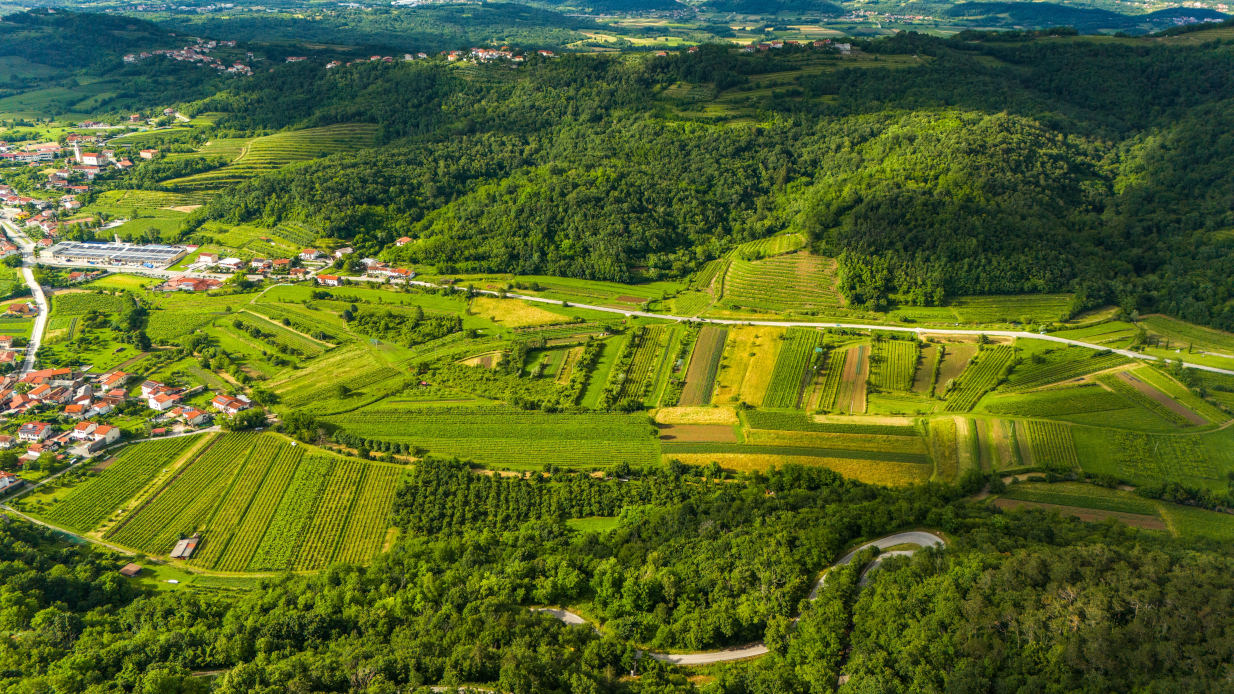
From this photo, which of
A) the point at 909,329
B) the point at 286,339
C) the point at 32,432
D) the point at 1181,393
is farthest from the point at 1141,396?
the point at 32,432

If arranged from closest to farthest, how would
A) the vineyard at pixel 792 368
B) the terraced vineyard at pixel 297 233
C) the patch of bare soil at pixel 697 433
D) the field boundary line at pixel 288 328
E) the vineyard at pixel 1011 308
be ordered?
the patch of bare soil at pixel 697 433, the vineyard at pixel 792 368, the field boundary line at pixel 288 328, the vineyard at pixel 1011 308, the terraced vineyard at pixel 297 233

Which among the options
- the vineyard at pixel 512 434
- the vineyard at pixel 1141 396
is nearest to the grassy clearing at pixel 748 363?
the vineyard at pixel 512 434

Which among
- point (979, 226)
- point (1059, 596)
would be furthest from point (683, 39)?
point (1059, 596)

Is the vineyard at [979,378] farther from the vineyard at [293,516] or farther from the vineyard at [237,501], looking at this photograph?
the vineyard at [237,501]

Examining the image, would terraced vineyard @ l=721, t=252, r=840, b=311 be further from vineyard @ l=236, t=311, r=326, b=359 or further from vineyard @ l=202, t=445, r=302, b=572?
vineyard @ l=202, t=445, r=302, b=572

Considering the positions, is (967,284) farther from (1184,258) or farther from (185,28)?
(185,28)

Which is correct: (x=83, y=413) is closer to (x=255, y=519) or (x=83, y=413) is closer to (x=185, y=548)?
(x=185, y=548)
